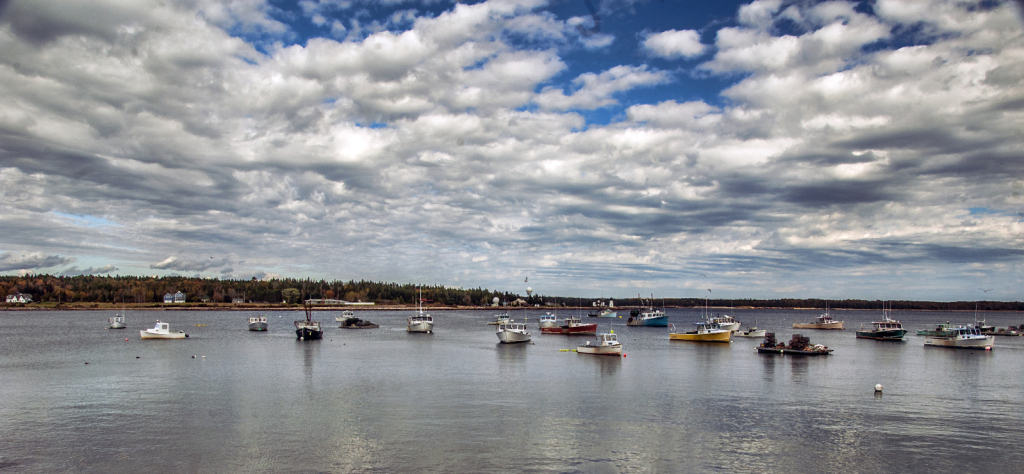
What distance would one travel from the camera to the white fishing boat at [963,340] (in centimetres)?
9688

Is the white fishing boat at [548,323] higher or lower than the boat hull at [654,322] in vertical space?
higher

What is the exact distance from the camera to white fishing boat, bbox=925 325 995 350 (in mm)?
96875

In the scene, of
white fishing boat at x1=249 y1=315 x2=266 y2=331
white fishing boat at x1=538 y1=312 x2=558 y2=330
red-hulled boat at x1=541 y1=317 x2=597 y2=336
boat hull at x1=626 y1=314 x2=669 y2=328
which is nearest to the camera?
red-hulled boat at x1=541 y1=317 x2=597 y2=336

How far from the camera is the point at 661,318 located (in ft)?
573

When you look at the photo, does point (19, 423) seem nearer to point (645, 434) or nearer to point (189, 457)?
point (189, 457)

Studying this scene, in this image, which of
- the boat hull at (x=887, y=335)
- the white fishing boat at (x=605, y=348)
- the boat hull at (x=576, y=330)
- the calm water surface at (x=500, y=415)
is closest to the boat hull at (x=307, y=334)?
the calm water surface at (x=500, y=415)

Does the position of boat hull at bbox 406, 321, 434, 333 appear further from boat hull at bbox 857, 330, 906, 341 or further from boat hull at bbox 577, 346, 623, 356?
boat hull at bbox 857, 330, 906, 341

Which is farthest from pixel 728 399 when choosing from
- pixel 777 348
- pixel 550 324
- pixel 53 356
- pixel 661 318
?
pixel 661 318

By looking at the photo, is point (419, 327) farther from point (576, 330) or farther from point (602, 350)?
point (602, 350)

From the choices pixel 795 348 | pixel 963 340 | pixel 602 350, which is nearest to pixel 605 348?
pixel 602 350

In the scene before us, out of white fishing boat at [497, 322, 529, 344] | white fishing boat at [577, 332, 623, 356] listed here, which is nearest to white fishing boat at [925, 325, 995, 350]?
white fishing boat at [577, 332, 623, 356]

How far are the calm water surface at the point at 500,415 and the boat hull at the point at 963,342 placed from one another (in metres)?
28.4

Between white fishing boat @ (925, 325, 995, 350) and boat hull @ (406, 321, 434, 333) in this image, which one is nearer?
white fishing boat @ (925, 325, 995, 350)

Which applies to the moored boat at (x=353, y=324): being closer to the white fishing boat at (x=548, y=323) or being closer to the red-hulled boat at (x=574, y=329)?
the white fishing boat at (x=548, y=323)
